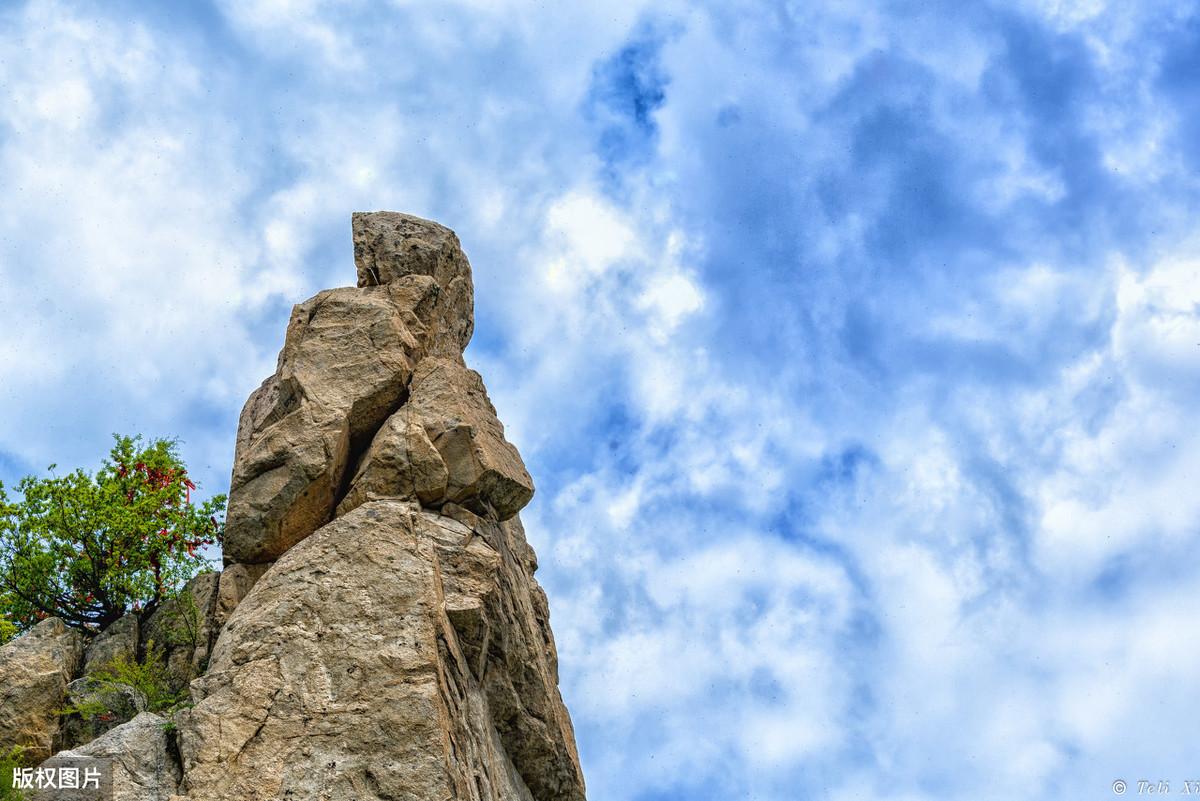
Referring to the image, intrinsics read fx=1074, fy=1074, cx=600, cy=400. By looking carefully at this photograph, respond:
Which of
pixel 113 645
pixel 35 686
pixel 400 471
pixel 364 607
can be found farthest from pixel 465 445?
pixel 35 686

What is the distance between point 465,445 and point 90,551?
1295cm

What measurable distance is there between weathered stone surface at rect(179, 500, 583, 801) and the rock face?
4 cm

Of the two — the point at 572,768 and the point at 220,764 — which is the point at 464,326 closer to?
the point at 572,768

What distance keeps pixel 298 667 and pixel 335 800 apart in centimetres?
291

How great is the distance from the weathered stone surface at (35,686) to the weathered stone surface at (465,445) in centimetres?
1062

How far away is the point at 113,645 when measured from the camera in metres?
28.4

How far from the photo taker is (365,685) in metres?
20.7

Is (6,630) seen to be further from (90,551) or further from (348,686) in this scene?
(348,686)

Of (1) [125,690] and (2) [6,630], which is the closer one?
(1) [125,690]

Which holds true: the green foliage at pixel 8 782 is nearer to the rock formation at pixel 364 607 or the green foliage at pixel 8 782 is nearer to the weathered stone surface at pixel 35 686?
the rock formation at pixel 364 607

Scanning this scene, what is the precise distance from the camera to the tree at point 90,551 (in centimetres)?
3136

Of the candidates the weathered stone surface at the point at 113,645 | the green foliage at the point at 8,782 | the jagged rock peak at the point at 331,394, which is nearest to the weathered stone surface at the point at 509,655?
the jagged rock peak at the point at 331,394

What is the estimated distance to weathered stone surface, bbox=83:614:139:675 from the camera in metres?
27.8

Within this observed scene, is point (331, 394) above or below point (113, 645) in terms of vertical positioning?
above
